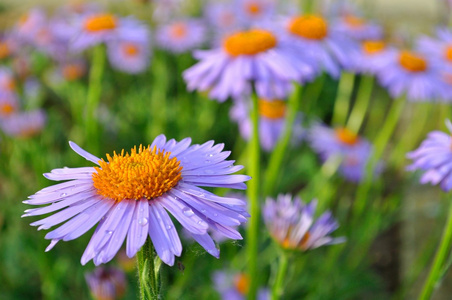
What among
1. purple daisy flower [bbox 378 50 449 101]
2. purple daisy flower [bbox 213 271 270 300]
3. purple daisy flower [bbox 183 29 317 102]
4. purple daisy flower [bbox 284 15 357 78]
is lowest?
purple daisy flower [bbox 213 271 270 300]

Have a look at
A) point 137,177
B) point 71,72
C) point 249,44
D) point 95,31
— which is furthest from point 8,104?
point 137,177

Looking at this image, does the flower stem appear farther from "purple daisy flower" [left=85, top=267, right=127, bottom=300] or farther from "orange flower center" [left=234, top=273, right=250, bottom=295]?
"orange flower center" [left=234, top=273, right=250, bottom=295]

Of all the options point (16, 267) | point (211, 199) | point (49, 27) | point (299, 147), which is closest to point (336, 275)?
point (299, 147)

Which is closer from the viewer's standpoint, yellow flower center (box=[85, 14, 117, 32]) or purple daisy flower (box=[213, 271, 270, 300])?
purple daisy flower (box=[213, 271, 270, 300])

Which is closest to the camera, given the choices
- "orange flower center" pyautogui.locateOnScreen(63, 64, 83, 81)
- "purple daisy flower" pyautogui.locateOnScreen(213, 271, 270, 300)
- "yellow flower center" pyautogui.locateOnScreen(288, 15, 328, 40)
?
"purple daisy flower" pyautogui.locateOnScreen(213, 271, 270, 300)

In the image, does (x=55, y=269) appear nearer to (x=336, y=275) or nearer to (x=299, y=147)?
(x=336, y=275)

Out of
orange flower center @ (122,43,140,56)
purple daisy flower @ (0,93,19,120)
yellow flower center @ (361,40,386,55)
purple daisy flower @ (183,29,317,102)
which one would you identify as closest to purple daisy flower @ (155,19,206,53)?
orange flower center @ (122,43,140,56)
